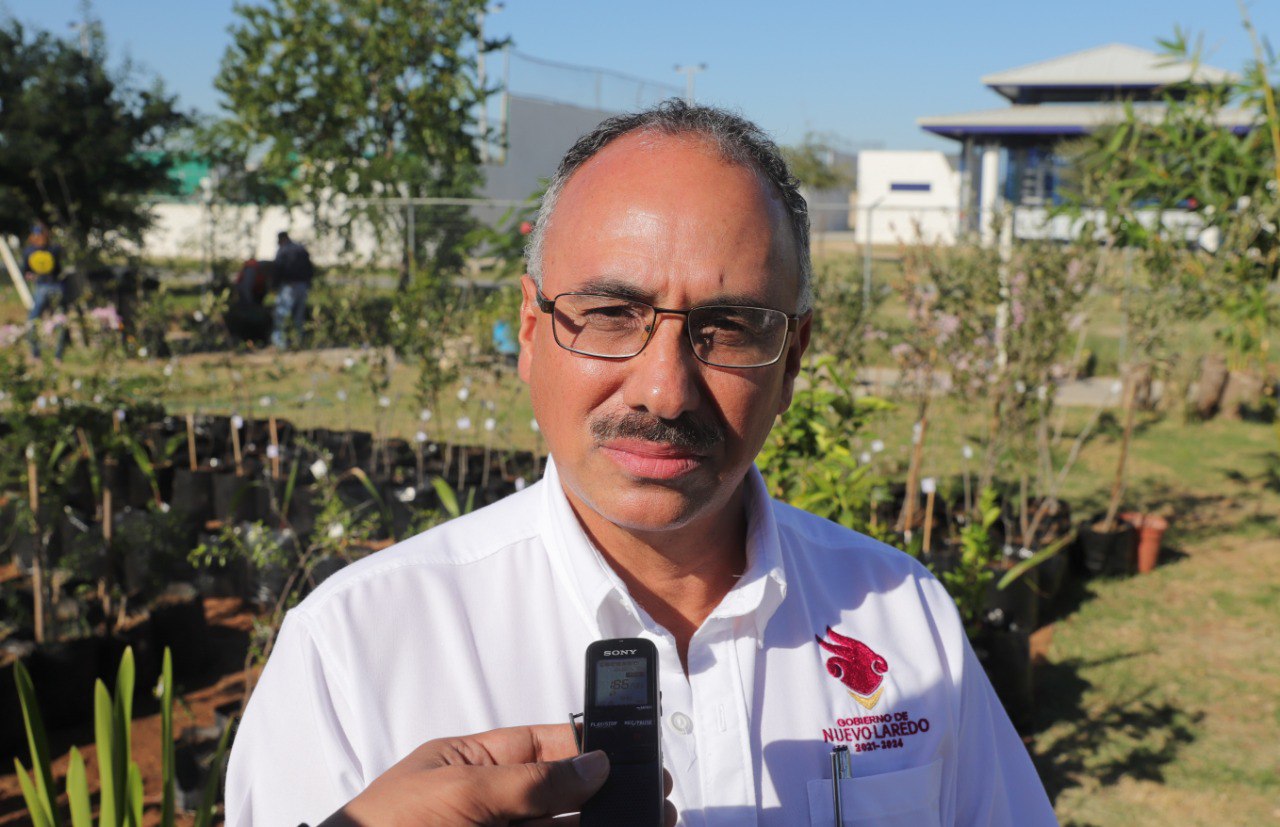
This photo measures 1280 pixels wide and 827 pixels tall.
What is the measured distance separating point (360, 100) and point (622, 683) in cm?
1459

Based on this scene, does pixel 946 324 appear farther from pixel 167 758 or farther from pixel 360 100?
pixel 360 100

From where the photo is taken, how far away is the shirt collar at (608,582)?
5.05ft

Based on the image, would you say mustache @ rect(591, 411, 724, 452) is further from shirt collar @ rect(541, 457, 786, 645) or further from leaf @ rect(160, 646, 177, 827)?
leaf @ rect(160, 646, 177, 827)

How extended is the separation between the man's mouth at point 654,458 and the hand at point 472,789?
47 centimetres

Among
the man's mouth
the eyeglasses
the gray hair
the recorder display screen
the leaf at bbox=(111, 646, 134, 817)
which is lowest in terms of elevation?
the leaf at bbox=(111, 646, 134, 817)

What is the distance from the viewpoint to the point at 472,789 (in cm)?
107

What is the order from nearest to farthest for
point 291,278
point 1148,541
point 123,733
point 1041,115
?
point 123,733 → point 1148,541 → point 291,278 → point 1041,115

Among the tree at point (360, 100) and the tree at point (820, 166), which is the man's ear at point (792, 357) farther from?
the tree at point (820, 166)

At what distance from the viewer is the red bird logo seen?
5.23ft

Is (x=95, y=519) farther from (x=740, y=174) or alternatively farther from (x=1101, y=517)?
(x=1101, y=517)

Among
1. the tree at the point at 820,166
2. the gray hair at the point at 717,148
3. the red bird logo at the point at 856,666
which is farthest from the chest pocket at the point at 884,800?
the tree at the point at 820,166

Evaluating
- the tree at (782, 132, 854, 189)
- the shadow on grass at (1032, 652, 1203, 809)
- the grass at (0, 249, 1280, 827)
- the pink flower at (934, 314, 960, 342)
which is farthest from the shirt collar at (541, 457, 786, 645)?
the tree at (782, 132, 854, 189)

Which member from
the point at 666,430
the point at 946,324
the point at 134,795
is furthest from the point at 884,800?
the point at 946,324

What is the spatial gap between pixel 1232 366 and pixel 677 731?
547cm
